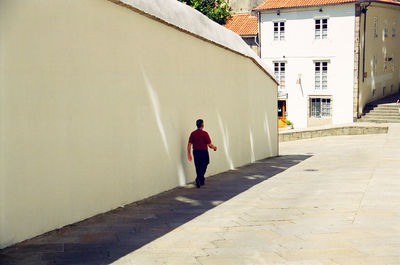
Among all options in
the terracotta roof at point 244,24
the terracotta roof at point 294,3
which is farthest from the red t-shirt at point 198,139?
the terracotta roof at point 244,24

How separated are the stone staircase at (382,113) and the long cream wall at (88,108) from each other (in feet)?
83.8

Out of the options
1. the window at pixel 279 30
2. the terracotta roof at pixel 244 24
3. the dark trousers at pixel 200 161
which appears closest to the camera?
the dark trousers at pixel 200 161

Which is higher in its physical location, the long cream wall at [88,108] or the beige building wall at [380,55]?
the beige building wall at [380,55]

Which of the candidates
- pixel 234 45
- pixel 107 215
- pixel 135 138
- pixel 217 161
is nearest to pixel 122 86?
pixel 135 138

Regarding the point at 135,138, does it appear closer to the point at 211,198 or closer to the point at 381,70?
the point at 211,198

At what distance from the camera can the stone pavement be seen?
594 cm

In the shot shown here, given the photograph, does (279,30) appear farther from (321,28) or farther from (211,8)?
(211,8)

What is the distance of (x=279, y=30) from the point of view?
130ft

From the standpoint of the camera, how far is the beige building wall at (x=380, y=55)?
3803cm

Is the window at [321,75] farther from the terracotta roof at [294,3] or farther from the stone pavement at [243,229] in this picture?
the stone pavement at [243,229]

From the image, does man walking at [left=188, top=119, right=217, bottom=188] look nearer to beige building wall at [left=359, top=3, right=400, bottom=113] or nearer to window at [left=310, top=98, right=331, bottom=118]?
beige building wall at [left=359, top=3, right=400, bottom=113]

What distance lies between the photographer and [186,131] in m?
11.4

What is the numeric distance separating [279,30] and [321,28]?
3237 mm

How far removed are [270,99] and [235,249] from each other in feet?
45.2
